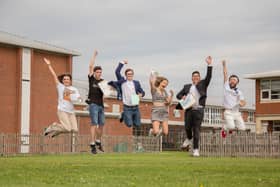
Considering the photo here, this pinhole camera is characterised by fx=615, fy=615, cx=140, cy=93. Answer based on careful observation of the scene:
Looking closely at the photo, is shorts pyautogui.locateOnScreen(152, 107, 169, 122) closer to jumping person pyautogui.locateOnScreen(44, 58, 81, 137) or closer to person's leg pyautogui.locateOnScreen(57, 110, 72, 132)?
jumping person pyautogui.locateOnScreen(44, 58, 81, 137)

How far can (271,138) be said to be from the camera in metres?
23.1

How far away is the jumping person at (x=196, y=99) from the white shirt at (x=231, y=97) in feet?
2.97

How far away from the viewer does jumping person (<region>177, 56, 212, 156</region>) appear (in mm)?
17344

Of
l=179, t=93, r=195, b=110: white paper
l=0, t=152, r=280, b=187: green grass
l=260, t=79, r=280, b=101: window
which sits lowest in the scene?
l=0, t=152, r=280, b=187: green grass

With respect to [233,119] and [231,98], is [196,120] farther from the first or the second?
[233,119]

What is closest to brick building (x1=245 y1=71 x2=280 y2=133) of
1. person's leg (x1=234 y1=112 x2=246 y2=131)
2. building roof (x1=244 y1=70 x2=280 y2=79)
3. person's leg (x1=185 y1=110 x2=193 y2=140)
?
building roof (x1=244 y1=70 x2=280 y2=79)

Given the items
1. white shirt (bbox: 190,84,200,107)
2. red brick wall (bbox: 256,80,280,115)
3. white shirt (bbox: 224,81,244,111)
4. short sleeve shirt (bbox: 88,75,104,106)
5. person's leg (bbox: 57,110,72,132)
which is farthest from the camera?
red brick wall (bbox: 256,80,280,115)

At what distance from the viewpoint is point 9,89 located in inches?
2046

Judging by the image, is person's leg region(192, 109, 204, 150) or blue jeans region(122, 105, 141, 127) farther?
blue jeans region(122, 105, 141, 127)

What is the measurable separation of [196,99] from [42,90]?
128ft

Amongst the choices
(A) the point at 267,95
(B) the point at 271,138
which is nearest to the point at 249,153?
(B) the point at 271,138

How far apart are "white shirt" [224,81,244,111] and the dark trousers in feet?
4.17

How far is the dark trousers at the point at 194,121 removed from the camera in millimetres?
17359

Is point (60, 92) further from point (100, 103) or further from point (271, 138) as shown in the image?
point (271, 138)
